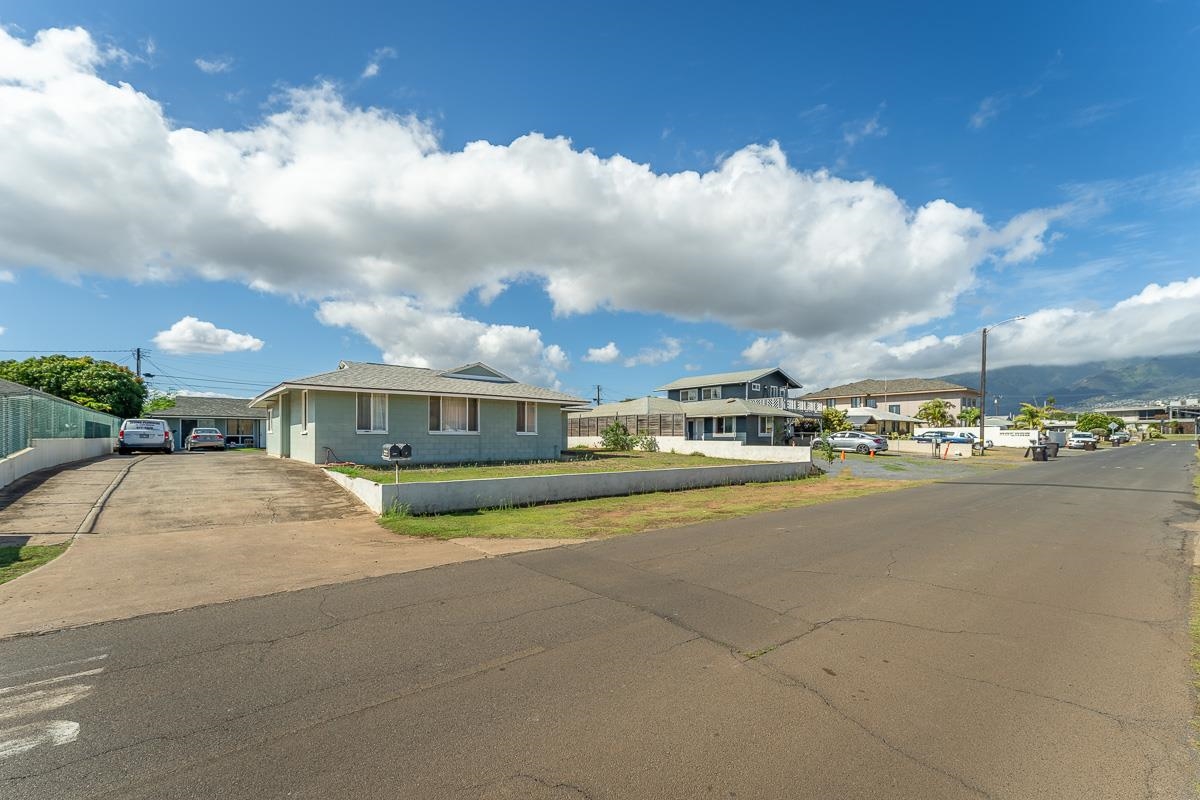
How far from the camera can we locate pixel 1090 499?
16.0 meters

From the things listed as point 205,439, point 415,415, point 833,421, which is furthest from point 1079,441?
point 205,439

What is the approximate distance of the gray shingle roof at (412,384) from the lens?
1914 centimetres

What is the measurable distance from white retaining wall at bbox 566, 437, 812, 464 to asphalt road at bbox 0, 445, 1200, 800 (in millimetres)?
18442

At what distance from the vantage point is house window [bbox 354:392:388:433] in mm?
19688

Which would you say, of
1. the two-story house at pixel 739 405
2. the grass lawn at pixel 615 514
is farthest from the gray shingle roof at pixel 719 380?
the grass lawn at pixel 615 514

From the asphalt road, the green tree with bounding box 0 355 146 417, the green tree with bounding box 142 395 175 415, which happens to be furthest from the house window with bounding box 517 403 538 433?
the green tree with bounding box 142 395 175 415

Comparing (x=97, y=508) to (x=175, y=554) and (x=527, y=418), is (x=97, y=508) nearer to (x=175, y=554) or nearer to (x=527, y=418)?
(x=175, y=554)

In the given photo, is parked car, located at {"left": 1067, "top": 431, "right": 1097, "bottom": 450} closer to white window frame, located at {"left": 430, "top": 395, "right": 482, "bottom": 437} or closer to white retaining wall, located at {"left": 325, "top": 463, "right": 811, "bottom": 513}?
white retaining wall, located at {"left": 325, "top": 463, "right": 811, "bottom": 513}

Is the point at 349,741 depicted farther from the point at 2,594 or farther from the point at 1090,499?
the point at 1090,499

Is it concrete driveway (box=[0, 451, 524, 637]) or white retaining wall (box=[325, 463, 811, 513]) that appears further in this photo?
white retaining wall (box=[325, 463, 811, 513])

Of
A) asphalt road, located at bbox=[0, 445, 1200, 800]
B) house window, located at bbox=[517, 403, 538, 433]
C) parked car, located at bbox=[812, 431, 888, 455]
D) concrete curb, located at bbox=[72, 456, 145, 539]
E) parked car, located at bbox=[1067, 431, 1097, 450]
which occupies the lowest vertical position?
parked car, located at bbox=[1067, 431, 1097, 450]

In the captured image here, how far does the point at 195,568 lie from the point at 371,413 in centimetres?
1297

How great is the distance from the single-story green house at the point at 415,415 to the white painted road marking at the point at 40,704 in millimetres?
15117

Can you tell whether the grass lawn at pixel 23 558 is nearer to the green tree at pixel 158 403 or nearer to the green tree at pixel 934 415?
the green tree at pixel 158 403
